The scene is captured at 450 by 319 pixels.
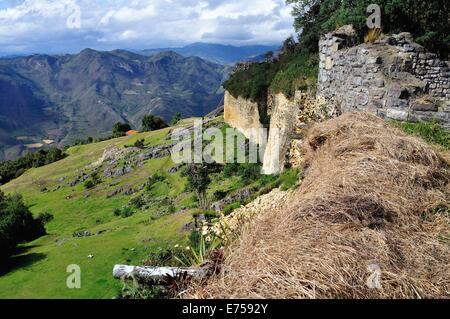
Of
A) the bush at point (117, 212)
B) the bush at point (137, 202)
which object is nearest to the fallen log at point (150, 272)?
the bush at point (137, 202)

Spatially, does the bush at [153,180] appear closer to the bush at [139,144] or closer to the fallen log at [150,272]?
the bush at [139,144]

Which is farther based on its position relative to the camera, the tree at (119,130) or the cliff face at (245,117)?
the tree at (119,130)

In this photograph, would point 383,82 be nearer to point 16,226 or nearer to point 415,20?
point 415,20

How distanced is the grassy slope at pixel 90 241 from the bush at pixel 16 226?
5.31ft

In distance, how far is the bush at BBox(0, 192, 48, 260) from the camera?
4556 cm

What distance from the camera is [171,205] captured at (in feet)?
158

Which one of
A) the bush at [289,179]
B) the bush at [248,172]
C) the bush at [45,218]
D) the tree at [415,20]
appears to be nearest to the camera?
the bush at [289,179]

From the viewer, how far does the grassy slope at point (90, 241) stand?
28688 mm

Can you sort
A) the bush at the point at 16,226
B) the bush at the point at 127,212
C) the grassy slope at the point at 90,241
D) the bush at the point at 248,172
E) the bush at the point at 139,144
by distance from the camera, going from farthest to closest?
the bush at the point at 139,144 < the bush at the point at 127,212 < the bush at the point at 16,226 < the bush at the point at 248,172 < the grassy slope at the point at 90,241

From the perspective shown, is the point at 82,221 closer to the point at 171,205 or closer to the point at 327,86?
the point at 171,205

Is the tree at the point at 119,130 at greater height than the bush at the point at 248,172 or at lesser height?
lesser
